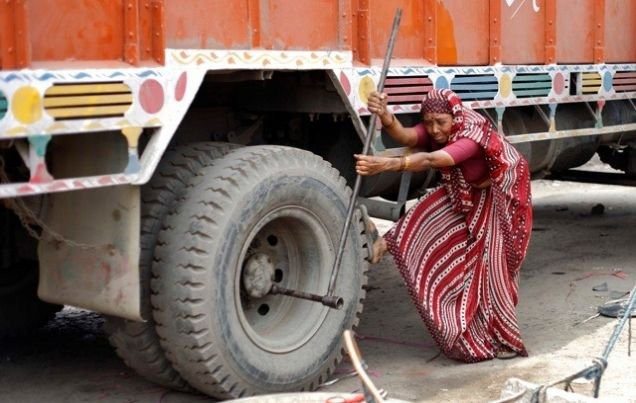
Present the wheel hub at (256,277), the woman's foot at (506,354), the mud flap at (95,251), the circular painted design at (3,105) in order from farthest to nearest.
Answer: the woman's foot at (506,354), the wheel hub at (256,277), the mud flap at (95,251), the circular painted design at (3,105)

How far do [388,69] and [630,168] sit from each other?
3.34 meters

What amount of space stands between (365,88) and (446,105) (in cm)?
42

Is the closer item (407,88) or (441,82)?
(407,88)

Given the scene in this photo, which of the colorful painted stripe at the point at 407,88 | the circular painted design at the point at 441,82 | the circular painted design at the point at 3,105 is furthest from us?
the circular painted design at the point at 441,82

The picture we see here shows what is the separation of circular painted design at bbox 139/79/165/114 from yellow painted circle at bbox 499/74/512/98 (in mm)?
2525

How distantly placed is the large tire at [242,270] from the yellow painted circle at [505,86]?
1.48 m

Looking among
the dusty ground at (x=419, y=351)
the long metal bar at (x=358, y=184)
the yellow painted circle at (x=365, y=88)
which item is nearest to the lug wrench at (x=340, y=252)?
the long metal bar at (x=358, y=184)

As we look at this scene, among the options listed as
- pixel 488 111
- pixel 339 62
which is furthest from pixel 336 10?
pixel 488 111

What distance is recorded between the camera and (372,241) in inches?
195

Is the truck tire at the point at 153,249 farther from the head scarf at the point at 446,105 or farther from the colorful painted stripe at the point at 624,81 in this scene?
the colorful painted stripe at the point at 624,81

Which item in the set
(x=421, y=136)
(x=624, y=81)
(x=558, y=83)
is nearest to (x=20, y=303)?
(x=421, y=136)

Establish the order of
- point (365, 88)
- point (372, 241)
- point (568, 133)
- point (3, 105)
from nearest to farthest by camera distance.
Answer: point (3, 105), point (365, 88), point (372, 241), point (568, 133)

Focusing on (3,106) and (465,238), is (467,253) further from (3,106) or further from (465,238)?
(3,106)

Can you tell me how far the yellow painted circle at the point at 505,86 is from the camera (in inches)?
228
